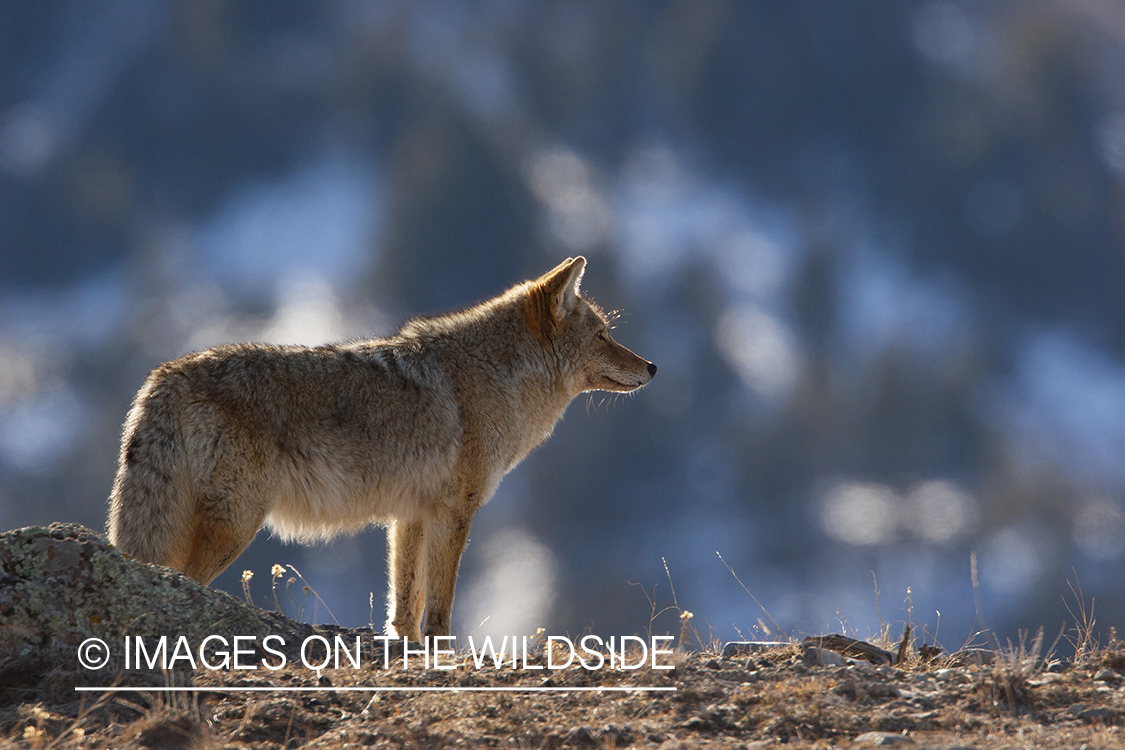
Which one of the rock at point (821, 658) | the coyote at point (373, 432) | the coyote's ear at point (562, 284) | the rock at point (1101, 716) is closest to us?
the rock at point (1101, 716)

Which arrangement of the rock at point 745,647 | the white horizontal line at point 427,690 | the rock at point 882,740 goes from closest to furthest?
the rock at point 882,740
the white horizontal line at point 427,690
the rock at point 745,647

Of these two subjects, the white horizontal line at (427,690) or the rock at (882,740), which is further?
the white horizontal line at (427,690)

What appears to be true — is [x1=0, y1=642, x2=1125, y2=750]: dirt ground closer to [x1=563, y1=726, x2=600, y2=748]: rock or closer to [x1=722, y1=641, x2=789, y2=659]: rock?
[x1=563, y1=726, x2=600, y2=748]: rock

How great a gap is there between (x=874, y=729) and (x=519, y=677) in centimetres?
189

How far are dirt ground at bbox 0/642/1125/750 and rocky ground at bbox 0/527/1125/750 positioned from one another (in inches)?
0.4

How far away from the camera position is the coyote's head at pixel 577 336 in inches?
338

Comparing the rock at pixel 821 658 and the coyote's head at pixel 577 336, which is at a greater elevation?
the coyote's head at pixel 577 336

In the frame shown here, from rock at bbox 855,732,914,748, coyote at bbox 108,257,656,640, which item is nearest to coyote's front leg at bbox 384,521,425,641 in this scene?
coyote at bbox 108,257,656,640

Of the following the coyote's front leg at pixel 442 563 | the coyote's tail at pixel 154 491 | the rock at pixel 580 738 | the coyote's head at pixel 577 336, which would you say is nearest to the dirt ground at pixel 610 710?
the rock at pixel 580 738

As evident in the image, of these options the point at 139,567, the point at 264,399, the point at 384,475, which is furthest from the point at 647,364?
the point at 139,567

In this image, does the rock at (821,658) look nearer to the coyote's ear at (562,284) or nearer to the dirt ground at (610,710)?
the dirt ground at (610,710)

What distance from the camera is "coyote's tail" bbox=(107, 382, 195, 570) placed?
20.3ft

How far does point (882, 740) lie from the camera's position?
13.0 feet

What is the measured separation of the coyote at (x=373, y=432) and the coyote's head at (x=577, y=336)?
0.04ft
